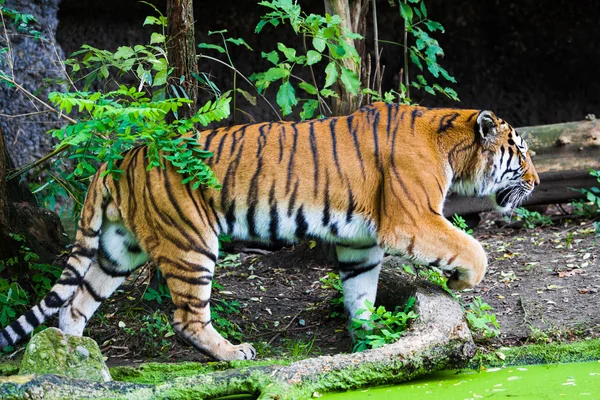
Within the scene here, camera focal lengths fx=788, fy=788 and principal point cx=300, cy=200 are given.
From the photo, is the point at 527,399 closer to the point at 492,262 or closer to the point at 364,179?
the point at 364,179

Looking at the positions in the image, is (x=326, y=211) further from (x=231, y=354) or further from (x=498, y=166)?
(x=498, y=166)

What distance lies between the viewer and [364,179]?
15.9 ft

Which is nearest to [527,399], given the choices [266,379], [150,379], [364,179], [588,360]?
[588,360]

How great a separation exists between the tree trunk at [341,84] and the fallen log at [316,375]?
2059 mm

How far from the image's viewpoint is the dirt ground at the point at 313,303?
5.03 m

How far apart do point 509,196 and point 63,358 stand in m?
3.00

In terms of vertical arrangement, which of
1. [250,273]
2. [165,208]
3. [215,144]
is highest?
[215,144]

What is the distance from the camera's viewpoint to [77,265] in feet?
15.7

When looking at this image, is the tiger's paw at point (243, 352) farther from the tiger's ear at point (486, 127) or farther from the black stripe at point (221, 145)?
the tiger's ear at point (486, 127)

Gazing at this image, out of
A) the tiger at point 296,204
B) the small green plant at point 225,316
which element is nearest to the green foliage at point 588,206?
the tiger at point 296,204

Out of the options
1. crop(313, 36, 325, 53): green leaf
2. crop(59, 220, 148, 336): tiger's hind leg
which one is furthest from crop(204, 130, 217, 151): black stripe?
crop(313, 36, 325, 53): green leaf

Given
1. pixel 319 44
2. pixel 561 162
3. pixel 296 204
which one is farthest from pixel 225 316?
pixel 561 162

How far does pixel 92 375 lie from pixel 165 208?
111cm

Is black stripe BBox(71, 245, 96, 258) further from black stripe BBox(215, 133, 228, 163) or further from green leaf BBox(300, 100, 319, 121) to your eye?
green leaf BBox(300, 100, 319, 121)
